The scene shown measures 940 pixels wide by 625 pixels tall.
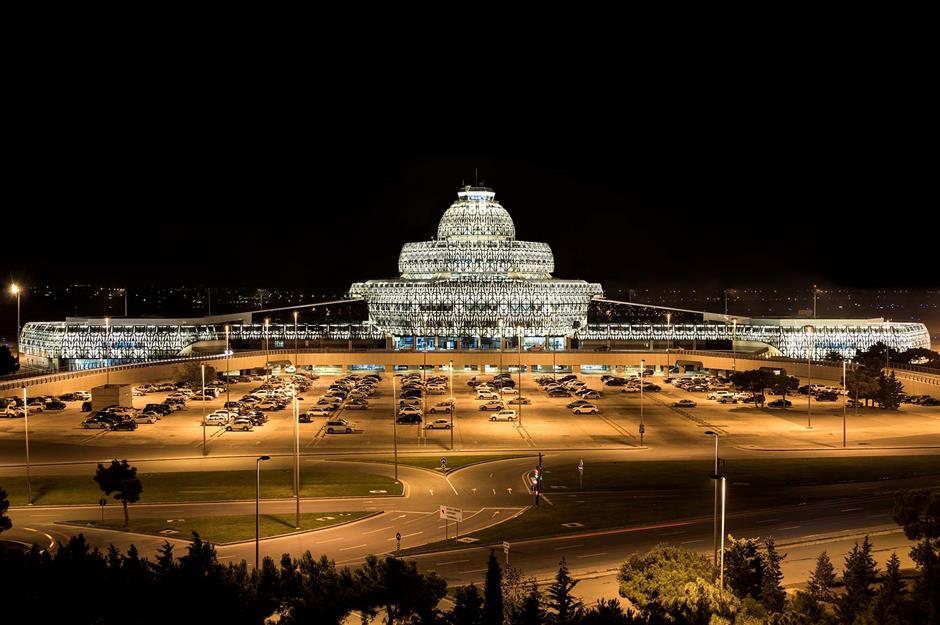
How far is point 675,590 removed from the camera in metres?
36.4

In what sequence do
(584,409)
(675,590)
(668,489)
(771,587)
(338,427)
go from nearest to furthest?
1. (675,590)
2. (771,587)
3. (668,489)
4. (338,427)
5. (584,409)

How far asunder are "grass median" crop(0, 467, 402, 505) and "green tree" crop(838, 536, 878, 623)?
1155 inches

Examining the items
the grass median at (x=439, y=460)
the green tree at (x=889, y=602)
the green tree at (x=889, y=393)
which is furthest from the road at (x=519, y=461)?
the green tree at (x=889, y=602)

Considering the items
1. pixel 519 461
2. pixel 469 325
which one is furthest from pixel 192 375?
pixel 469 325

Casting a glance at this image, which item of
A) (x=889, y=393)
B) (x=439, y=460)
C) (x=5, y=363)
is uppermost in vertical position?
(x=5, y=363)

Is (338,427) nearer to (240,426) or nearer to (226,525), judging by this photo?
(240,426)

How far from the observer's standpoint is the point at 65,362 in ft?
536

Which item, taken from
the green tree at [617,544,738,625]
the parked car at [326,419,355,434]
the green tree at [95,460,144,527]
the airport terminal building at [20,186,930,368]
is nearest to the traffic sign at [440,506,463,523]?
the green tree at [617,544,738,625]

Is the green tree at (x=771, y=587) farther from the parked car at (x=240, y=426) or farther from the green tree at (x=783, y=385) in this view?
the green tree at (x=783, y=385)

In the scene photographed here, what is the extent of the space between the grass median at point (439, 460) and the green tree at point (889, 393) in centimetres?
4340

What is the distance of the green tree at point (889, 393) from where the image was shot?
101000 millimetres

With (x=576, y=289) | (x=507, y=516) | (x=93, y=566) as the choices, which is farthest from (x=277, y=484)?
(x=576, y=289)

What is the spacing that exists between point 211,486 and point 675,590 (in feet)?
118

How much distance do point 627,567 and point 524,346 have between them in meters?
142
